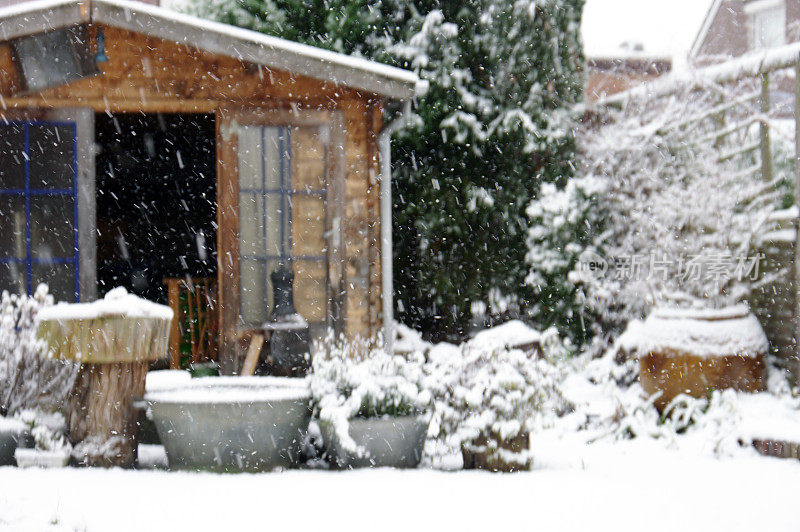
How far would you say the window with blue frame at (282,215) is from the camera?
6566 mm

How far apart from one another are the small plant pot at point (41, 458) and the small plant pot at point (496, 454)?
216 cm

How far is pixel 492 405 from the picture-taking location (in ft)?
16.0

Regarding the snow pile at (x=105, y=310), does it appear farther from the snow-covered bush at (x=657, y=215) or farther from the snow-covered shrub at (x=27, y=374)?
the snow-covered bush at (x=657, y=215)

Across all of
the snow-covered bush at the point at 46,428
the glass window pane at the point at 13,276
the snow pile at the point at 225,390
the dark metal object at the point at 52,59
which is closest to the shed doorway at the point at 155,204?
the glass window pane at the point at 13,276

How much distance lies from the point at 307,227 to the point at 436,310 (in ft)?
8.88

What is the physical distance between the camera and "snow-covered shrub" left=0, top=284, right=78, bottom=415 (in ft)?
Result: 16.6

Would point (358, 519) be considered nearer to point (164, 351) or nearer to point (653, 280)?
point (164, 351)

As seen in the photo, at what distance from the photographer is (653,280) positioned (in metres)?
7.30

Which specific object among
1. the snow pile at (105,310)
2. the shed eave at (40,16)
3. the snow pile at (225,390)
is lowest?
the snow pile at (225,390)

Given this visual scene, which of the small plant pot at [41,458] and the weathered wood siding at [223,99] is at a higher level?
the weathered wood siding at [223,99]

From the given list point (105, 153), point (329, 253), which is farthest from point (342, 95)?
point (105, 153)

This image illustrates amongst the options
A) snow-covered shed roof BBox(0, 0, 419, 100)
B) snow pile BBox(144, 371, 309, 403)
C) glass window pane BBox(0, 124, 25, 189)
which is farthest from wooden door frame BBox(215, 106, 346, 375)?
glass window pane BBox(0, 124, 25, 189)

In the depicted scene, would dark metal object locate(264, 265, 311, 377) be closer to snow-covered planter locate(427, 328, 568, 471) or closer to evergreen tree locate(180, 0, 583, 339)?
snow-covered planter locate(427, 328, 568, 471)

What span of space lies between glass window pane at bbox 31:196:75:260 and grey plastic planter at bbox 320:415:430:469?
2.87 meters
